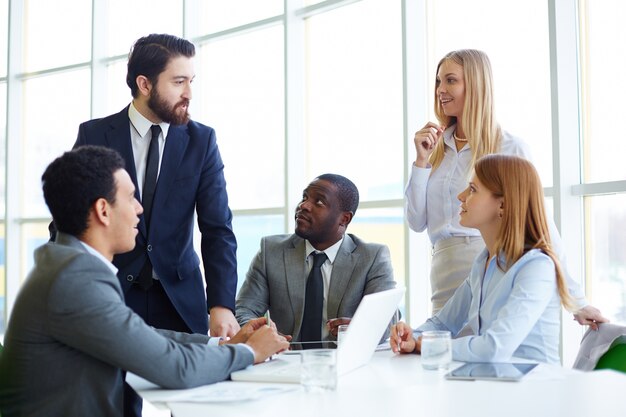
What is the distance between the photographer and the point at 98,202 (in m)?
1.90

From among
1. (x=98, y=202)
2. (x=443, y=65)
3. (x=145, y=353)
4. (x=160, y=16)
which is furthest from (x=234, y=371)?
(x=160, y=16)

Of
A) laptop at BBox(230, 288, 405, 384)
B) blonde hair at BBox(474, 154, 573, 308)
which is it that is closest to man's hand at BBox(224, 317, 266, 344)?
laptop at BBox(230, 288, 405, 384)

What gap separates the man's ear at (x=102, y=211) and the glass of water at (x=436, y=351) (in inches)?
31.9

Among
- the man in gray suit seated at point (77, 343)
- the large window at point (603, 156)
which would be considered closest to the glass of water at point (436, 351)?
the man in gray suit seated at point (77, 343)

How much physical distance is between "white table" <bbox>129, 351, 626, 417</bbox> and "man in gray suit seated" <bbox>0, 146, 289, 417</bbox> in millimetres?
82

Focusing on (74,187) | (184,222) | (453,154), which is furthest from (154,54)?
(453,154)

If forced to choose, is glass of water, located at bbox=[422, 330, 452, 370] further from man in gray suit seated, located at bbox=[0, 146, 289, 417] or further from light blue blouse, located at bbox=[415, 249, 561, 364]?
man in gray suit seated, located at bbox=[0, 146, 289, 417]

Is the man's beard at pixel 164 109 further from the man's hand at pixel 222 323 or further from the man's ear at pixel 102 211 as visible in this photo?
the man's ear at pixel 102 211

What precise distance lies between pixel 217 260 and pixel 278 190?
8.96 feet

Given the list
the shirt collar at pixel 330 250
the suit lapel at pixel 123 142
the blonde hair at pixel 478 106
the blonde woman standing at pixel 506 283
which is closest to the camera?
the blonde woman standing at pixel 506 283

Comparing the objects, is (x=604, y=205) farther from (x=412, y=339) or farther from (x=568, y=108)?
(x=412, y=339)

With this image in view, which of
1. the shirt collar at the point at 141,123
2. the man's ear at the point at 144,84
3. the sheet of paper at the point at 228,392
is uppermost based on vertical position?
the man's ear at the point at 144,84

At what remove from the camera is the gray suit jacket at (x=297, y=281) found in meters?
3.10

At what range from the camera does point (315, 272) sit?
3119 mm
